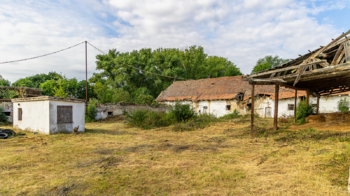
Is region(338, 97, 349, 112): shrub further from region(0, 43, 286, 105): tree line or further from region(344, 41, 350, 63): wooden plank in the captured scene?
region(0, 43, 286, 105): tree line

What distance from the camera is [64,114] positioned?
13102 millimetres

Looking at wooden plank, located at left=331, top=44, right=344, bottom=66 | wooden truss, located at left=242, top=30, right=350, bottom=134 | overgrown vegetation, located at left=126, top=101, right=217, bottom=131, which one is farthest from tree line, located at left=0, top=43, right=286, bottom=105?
wooden plank, located at left=331, top=44, right=344, bottom=66

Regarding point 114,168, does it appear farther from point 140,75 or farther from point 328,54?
point 140,75

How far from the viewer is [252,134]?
10648mm

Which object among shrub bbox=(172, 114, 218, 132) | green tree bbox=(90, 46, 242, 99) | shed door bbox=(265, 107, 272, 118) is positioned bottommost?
shrub bbox=(172, 114, 218, 132)

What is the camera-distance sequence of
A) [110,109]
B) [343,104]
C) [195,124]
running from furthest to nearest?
[110,109] → [343,104] → [195,124]

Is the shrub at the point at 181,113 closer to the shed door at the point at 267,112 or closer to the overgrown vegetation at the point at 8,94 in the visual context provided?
the shed door at the point at 267,112

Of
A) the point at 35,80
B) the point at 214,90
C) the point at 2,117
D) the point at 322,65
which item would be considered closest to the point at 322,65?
the point at 322,65

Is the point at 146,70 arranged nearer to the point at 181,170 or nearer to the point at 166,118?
the point at 166,118

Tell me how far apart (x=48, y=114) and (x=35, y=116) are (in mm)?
1606

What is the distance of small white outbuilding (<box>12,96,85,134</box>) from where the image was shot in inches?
486

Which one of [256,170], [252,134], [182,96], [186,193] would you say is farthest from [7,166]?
[182,96]

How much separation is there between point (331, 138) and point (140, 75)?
32.7m

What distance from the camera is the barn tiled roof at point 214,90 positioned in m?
22.3
